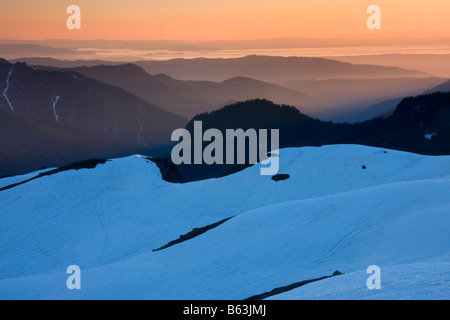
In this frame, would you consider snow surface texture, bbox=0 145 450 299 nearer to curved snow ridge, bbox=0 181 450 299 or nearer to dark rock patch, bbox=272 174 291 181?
curved snow ridge, bbox=0 181 450 299

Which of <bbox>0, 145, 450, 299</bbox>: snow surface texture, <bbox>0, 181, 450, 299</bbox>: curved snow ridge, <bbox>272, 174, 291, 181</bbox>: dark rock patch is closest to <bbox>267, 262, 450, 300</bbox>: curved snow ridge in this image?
<bbox>0, 145, 450, 299</bbox>: snow surface texture

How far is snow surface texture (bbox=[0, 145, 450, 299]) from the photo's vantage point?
22.2 m

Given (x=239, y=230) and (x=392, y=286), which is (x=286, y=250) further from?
(x=392, y=286)

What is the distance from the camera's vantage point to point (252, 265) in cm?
2522

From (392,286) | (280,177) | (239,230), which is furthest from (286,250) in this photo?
(280,177)

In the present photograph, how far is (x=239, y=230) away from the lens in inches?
1226

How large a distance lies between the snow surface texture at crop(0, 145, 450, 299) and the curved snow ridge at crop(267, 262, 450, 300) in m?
0.05

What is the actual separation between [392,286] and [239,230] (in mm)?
16993

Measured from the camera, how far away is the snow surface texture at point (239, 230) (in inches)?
876

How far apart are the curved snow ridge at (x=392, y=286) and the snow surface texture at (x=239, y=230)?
5 centimetres
